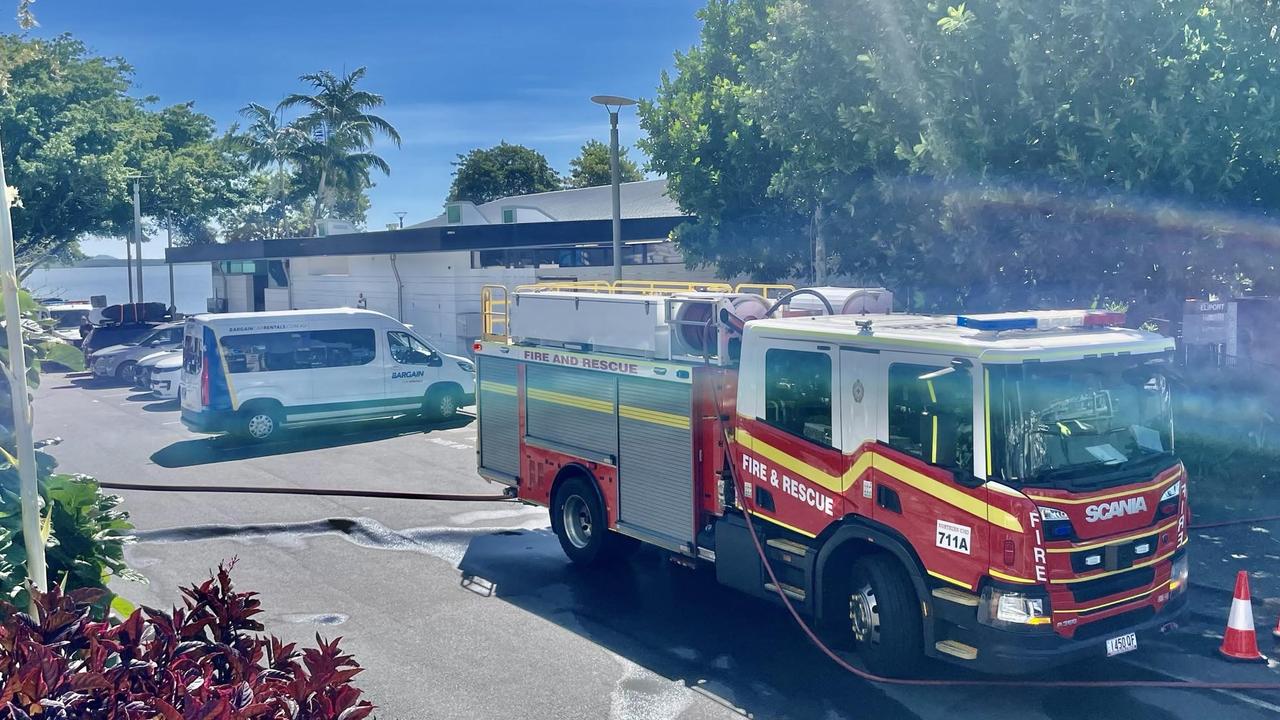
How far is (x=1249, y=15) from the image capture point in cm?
1093

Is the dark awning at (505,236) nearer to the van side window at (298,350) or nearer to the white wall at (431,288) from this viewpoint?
the white wall at (431,288)

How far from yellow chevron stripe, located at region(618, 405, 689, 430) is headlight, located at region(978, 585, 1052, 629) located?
10.5 feet

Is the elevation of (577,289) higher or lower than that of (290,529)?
higher

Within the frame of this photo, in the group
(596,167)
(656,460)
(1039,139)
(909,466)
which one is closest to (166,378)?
(656,460)

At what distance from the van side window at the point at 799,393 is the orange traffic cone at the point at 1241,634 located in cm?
328

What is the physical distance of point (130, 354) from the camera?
29156mm

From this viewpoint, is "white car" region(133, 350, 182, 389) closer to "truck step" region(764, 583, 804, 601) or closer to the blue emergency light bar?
"truck step" region(764, 583, 804, 601)

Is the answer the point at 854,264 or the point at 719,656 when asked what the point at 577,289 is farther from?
the point at 854,264

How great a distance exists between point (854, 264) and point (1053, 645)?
11.6 metres

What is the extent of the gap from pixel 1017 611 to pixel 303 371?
1475 cm

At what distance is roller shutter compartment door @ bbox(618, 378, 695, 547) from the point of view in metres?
9.13

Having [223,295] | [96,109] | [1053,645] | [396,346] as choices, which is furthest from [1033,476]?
[223,295]

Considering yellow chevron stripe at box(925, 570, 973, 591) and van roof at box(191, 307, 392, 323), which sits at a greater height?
van roof at box(191, 307, 392, 323)

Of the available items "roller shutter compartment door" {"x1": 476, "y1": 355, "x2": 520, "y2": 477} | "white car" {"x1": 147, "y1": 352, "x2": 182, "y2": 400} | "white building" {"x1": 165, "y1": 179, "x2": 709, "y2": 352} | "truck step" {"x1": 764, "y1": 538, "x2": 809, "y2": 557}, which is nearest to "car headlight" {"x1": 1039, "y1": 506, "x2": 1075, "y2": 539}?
"truck step" {"x1": 764, "y1": 538, "x2": 809, "y2": 557}
